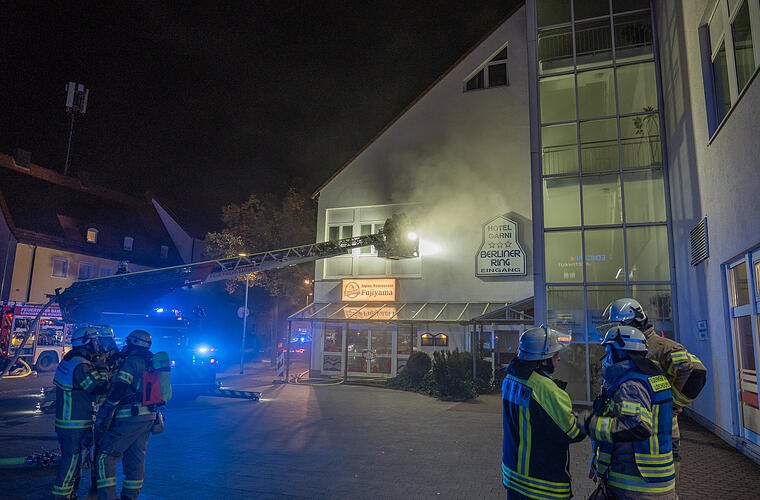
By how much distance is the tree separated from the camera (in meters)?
29.6

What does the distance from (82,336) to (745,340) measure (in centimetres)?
983

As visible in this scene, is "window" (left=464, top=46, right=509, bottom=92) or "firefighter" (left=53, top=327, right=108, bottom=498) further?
"window" (left=464, top=46, right=509, bottom=92)

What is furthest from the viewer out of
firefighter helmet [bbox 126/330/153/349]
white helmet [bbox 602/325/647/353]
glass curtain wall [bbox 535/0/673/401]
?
glass curtain wall [bbox 535/0/673/401]

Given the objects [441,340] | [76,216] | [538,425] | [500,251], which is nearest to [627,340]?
[538,425]

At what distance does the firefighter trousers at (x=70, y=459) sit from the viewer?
5.19 meters

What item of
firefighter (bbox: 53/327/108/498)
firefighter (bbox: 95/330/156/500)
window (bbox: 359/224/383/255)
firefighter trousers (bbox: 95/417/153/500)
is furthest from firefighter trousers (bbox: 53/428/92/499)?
window (bbox: 359/224/383/255)

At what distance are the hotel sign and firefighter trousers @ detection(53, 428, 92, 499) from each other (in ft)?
49.3

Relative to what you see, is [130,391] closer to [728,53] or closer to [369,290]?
[728,53]

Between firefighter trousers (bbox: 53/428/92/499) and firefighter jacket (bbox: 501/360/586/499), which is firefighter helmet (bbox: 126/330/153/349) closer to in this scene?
firefighter trousers (bbox: 53/428/92/499)

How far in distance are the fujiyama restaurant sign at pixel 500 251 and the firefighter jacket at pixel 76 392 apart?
591 inches

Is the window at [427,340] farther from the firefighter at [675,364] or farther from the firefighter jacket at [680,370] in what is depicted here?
the firefighter jacket at [680,370]

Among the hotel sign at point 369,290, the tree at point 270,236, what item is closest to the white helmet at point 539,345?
the hotel sign at point 369,290

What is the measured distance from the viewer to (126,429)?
509 centimetres

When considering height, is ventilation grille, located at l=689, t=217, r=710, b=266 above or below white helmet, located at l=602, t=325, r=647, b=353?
above
